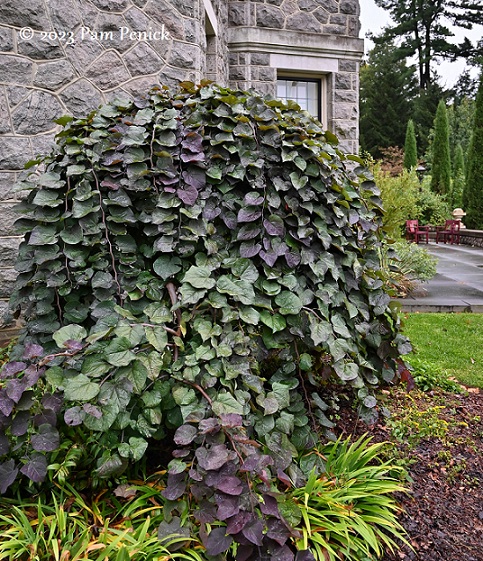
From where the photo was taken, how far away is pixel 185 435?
1638 mm

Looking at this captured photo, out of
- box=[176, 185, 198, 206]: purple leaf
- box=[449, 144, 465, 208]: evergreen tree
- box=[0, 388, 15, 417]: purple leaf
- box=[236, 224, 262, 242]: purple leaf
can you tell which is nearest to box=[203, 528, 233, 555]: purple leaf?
box=[0, 388, 15, 417]: purple leaf

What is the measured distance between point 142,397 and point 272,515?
0.57 metres

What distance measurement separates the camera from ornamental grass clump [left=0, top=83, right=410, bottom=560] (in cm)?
174

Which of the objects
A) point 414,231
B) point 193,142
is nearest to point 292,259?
point 193,142

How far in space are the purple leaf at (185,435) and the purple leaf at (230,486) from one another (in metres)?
0.16

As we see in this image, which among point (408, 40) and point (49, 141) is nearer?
point (49, 141)

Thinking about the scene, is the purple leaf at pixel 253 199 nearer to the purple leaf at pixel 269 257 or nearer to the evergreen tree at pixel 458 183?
the purple leaf at pixel 269 257

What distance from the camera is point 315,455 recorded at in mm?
2092

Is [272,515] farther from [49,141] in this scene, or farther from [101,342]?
[49,141]

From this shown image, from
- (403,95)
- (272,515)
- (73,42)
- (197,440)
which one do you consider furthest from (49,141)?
(403,95)

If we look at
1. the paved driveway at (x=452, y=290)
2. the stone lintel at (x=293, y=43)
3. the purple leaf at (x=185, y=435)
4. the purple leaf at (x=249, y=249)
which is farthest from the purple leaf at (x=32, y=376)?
the stone lintel at (x=293, y=43)

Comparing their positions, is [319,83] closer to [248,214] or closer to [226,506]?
[248,214]

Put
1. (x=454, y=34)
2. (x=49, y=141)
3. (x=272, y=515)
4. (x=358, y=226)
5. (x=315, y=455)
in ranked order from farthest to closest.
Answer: (x=454, y=34) → (x=49, y=141) → (x=358, y=226) → (x=315, y=455) → (x=272, y=515)

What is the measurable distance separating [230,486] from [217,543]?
17 centimetres
